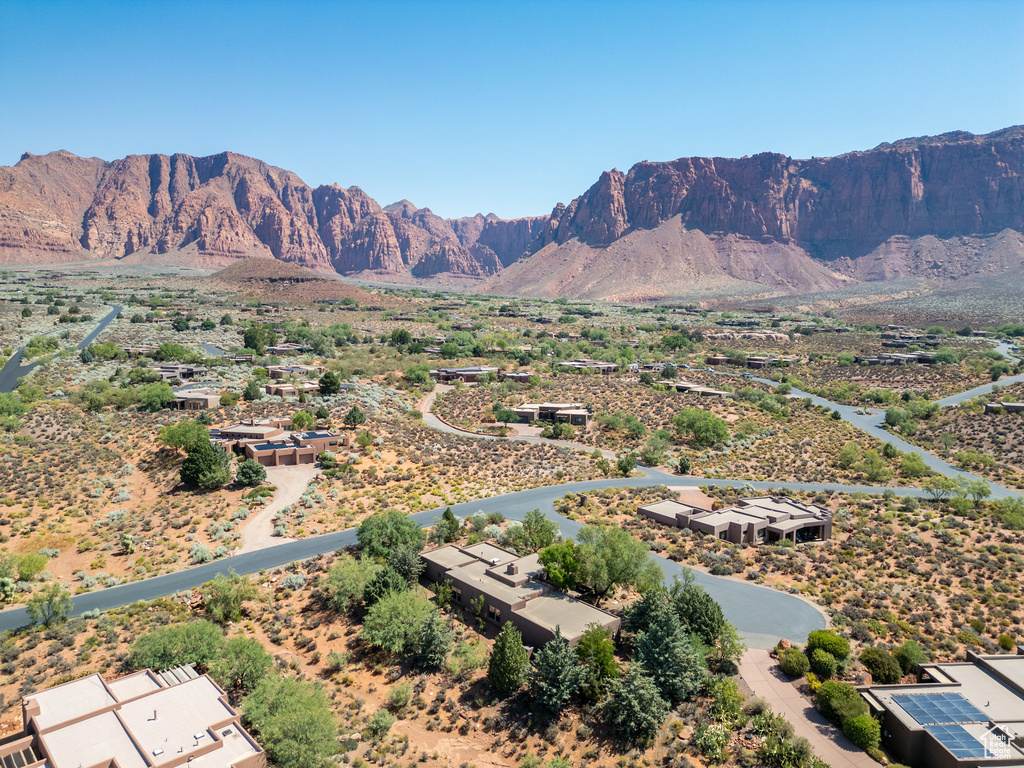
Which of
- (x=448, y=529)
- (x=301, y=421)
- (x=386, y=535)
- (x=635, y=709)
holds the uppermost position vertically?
(x=301, y=421)

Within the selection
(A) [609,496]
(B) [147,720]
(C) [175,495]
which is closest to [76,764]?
(B) [147,720]

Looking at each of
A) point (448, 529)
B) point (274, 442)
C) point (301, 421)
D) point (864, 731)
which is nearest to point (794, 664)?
point (864, 731)

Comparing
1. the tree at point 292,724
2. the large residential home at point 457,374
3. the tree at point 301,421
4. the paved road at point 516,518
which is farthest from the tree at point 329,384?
the tree at point 292,724

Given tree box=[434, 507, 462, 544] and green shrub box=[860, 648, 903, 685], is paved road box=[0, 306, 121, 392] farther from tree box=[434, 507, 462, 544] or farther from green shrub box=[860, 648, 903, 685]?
green shrub box=[860, 648, 903, 685]

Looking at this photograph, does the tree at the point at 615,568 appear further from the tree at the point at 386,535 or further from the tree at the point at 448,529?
the tree at the point at 386,535

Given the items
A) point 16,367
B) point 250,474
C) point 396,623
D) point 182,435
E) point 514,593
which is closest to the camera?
point 396,623

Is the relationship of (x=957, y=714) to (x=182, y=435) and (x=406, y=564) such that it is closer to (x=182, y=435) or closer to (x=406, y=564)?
(x=406, y=564)

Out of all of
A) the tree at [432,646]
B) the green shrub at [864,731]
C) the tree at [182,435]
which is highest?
the tree at [182,435]
